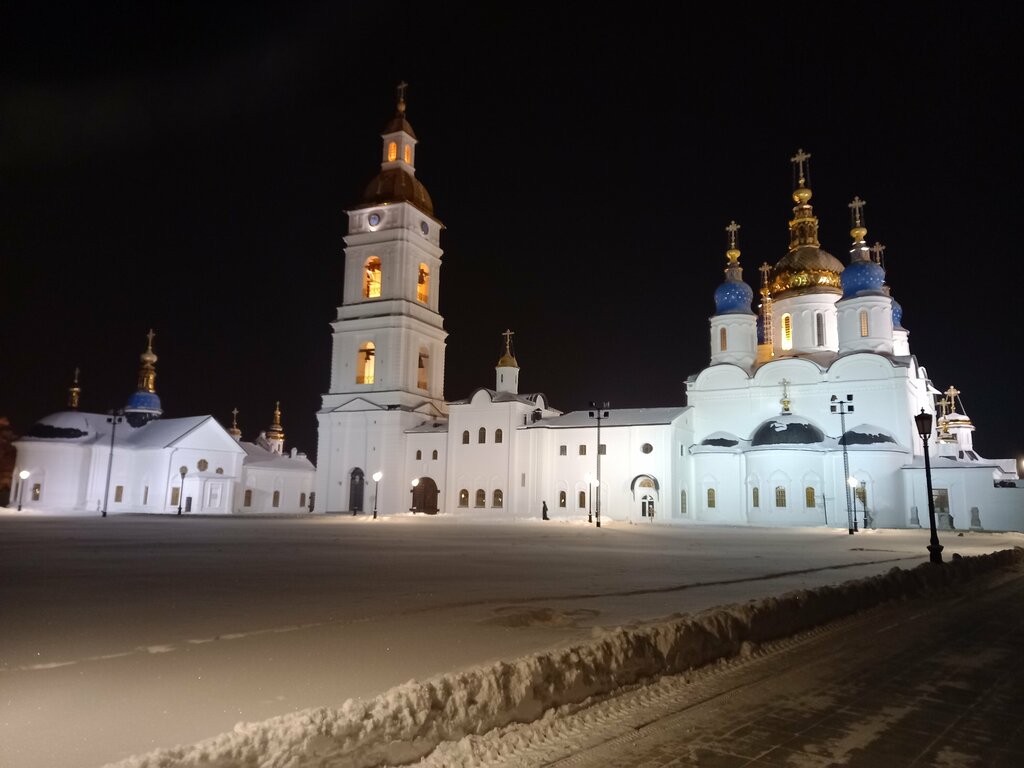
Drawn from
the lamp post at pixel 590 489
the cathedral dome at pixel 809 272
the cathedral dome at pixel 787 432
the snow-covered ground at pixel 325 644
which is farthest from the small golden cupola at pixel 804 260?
the snow-covered ground at pixel 325 644

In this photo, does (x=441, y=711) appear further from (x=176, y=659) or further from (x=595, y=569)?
(x=595, y=569)

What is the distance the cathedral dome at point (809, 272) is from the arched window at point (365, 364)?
95.5 ft

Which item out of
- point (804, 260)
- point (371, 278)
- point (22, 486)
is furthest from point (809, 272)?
point (22, 486)

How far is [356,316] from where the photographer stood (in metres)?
53.6

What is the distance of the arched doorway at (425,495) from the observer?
2019 inches

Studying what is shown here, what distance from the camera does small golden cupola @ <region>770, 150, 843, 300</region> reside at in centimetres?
Result: 4900

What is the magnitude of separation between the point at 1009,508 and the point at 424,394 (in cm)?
3663

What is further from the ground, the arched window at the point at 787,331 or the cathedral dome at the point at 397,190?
the cathedral dome at the point at 397,190

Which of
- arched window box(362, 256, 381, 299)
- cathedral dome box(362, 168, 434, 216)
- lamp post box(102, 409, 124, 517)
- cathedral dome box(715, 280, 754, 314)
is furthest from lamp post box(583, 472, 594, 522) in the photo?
lamp post box(102, 409, 124, 517)

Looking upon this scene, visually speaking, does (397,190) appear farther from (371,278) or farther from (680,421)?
(680,421)

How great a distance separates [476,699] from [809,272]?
49.8 metres

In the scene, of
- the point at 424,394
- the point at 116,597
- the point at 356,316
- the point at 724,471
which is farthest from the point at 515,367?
the point at 116,597

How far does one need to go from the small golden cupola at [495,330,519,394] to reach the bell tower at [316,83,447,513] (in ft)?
19.0

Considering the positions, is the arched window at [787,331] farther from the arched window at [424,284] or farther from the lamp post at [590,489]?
the arched window at [424,284]
